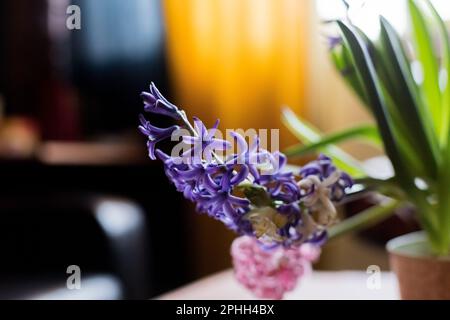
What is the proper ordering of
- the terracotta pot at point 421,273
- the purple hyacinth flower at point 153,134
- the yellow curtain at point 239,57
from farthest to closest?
the yellow curtain at point 239,57, the terracotta pot at point 421,273, the purple hyacinth flower at point 153,134

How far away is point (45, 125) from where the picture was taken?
240 centimetres

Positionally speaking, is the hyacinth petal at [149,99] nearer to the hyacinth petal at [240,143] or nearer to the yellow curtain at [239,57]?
the hyacinth petal at [240,143]

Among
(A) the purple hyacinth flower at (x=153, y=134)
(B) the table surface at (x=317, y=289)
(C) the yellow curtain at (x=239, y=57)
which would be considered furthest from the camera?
(C) the yellow curtain at (x=239, y=57)

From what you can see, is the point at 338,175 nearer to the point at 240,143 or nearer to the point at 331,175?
the point at 331,175

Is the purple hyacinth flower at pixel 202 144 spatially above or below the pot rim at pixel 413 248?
above

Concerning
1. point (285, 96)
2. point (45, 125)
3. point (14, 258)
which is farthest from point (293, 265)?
point (45, 125)

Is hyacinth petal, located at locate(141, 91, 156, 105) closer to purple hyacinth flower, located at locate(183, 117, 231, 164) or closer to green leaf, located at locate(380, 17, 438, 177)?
purple hyacinth flower, located at locate(183, 117, 231, 164)

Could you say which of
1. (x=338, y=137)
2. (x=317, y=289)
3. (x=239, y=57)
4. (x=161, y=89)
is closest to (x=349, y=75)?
(x=338, y=137)

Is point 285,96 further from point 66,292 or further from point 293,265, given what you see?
point 293,265

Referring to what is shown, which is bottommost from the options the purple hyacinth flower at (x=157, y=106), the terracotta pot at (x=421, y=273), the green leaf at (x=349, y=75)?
the terracotta pot at (x=421, y=273)

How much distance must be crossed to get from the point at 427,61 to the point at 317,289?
384mm

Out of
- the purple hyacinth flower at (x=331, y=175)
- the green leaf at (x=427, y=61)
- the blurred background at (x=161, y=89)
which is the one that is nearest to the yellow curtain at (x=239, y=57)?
the blurred background at (x=161, y=89)

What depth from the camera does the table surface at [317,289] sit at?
0.86 metres

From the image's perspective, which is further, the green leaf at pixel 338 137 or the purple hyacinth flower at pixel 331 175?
the green leaf at pixel 338 137
